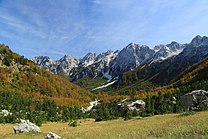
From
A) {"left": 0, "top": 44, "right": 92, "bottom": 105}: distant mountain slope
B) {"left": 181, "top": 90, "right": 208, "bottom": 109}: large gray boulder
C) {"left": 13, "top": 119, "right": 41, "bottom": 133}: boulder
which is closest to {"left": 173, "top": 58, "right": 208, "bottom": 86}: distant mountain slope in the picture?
{"left": 181, "top": 90, "right": 208, "bottom": 109}: large gray boulder

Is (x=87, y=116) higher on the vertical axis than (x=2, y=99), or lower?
lower

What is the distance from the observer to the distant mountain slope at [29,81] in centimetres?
11406

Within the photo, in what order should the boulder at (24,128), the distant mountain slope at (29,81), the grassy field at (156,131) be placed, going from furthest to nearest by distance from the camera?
1. the distant mountain slope at (29,81)
2. the boulder at (24,128)
3. the grassy field at (156,131)

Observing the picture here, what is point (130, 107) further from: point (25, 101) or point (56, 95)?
point (56, 95)

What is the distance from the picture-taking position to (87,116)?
88812 mm

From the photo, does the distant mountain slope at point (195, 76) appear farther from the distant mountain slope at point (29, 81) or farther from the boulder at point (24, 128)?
the boulder at point (24, 128)

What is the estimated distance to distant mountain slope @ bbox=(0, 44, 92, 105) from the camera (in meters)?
114

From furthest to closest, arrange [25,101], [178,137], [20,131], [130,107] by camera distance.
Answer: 1. [25,101]
2. [130,107]
3. [20,131]
4. [178,137]

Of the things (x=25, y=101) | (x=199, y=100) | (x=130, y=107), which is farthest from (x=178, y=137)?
(x=25, y=101)

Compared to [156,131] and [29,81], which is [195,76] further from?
[156,131]

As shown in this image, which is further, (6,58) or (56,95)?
(56,95)

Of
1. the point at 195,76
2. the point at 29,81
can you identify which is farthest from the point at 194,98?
the point at 29,81

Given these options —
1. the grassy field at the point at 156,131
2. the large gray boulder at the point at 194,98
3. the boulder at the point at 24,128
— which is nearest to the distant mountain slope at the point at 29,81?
the large gray boulder at the point at 194,98

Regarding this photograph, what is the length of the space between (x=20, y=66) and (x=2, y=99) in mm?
49750
